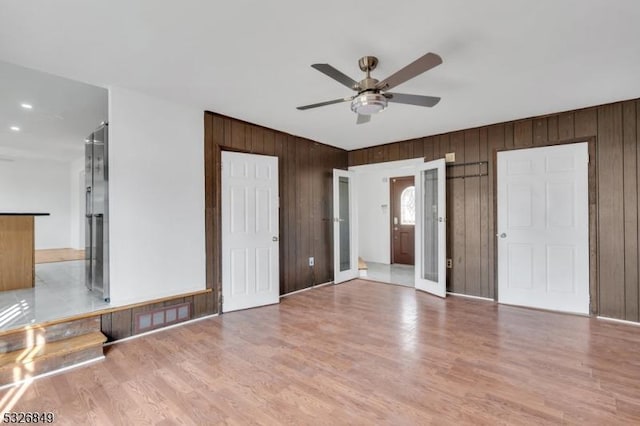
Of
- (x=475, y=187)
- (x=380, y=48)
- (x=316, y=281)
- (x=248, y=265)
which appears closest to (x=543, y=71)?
(x=380, y=48)

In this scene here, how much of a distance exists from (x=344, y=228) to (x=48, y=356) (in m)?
4.28

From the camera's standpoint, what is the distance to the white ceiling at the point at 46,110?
10.2ft

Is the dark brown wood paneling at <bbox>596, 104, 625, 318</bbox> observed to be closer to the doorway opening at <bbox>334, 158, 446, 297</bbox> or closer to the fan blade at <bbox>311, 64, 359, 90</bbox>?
the doorway opening at <bbox>334, 158, 446, 297</bbox>

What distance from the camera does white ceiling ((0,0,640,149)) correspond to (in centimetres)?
188

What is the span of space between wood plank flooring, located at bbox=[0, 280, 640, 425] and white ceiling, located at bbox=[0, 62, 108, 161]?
9.11ft

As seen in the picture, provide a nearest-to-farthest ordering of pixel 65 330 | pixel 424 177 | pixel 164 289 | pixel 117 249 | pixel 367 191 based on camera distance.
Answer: pixel 65 330 → pixel 117 249 → pixel 164 289 → pixel 424 177 → pixel 367 191

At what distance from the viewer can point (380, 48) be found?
229 centimetres

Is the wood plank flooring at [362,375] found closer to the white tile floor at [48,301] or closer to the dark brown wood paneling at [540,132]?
the white tile floor at [48,301]

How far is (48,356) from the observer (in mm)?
2377

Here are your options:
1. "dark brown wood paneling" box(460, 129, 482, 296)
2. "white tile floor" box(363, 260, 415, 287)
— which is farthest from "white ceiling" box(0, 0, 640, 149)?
"white tile floor" box(363, 260, 415, 287)

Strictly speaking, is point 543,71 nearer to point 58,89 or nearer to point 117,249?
point 117,249

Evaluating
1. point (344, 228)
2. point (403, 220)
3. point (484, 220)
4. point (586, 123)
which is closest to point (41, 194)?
point (344, 228)

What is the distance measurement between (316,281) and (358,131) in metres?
2.61

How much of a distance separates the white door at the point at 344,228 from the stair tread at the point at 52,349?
3585mm
